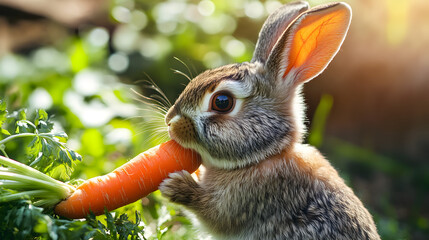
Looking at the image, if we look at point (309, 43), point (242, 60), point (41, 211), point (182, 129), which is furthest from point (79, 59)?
→ point (41, 211)

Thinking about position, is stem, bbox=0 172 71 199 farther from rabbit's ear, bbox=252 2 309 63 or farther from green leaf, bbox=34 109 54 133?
rabbit's ear, bbox=252 2 309 63

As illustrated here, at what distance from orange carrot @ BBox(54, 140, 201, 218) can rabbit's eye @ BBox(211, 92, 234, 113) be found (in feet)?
1.23

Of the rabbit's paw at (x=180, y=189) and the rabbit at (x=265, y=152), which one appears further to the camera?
the rabbit's paw at (x=180, y=189)

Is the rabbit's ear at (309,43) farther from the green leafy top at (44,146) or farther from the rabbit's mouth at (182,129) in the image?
the green leafy top at (44,146)

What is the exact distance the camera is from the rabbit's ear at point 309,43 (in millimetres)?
2791

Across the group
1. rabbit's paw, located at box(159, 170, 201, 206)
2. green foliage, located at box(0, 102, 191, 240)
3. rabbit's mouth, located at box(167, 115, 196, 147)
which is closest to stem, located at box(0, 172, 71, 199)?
green foliage, located at box(0, 102, 191, 240)

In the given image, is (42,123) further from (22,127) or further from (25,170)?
(25,170)

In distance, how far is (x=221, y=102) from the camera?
2.82 m

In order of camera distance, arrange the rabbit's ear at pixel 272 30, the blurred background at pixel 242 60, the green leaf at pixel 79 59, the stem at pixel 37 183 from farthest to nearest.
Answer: the green leaf at pixel 79 59 < the blurred background at pixel 242 60 < the rabbit's ear at pixel 272 30 < the stem at pixel 37 183

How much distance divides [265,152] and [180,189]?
52cm

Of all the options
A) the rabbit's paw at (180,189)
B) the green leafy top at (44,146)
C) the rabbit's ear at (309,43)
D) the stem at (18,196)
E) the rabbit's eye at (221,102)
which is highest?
the rabbit's ear at (309,43)

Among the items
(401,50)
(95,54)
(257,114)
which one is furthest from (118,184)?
(401,50)

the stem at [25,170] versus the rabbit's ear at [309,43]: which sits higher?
the rabbit's ear at [309,43]

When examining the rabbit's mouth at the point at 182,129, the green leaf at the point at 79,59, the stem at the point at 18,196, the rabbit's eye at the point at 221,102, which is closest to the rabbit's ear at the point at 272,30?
the rabbit's eye at the point at 221,102
